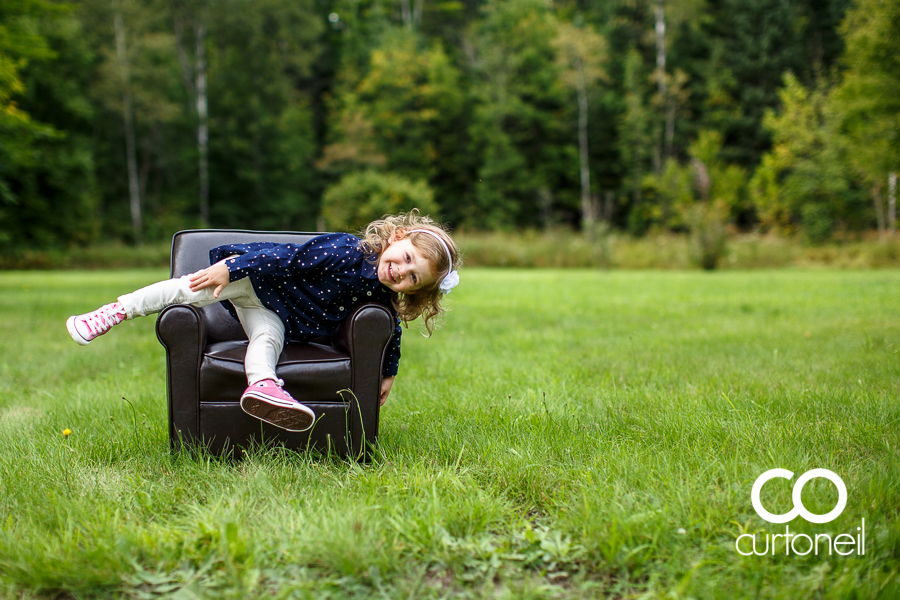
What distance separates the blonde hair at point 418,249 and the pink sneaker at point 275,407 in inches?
30.7

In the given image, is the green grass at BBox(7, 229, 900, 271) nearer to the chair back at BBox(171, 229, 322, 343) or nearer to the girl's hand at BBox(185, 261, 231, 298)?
the chair back at BBox(171, 229, 322, 343)

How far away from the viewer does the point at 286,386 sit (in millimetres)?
2590

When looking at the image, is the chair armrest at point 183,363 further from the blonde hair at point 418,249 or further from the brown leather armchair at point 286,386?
the blonde hair at point 418,249

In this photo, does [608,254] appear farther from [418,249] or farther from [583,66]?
[583,66]

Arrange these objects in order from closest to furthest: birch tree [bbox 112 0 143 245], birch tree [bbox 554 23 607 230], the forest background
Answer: the forest background < birch tree [bbox 112 0 143 245] < birch tree [bbox 554 23 607 230]

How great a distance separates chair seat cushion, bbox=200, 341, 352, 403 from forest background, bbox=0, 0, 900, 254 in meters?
20.7

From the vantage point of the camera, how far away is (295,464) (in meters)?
2.58

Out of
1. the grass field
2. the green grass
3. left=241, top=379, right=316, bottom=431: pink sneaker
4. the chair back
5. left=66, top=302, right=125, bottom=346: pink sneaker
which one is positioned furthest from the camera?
the green grass

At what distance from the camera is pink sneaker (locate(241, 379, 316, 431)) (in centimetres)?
236

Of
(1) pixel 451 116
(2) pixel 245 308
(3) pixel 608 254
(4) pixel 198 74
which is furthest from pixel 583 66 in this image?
(2) pixel 245 308

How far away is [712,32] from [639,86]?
513 cm

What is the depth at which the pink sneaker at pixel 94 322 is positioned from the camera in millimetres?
2605

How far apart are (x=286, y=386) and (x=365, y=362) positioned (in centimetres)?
37

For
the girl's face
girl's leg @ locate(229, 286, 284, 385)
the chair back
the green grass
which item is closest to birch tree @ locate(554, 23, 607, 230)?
the green grass
